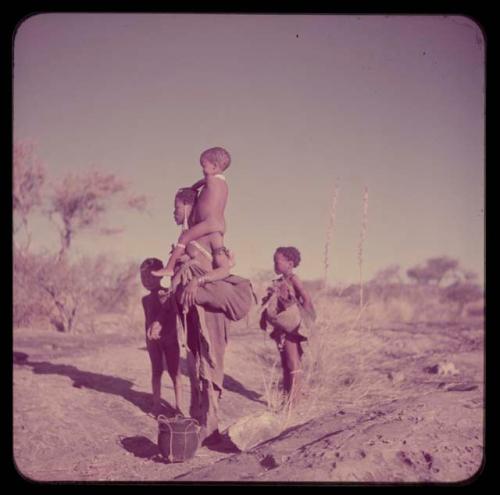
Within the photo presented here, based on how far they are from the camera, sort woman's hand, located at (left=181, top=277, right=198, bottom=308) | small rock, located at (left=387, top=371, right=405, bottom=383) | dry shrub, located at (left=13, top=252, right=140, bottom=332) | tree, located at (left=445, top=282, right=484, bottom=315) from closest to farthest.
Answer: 1. woman's hand, located at (left=181, top=277, right=198, bottom=308)
2. small rock, located at (left=387, top=371, right=405, bottom=383)
3. dry shrub, located at (left=13, top=252, right=140, bottom=332)
4. tree, located at (left=445, top=282, right=484, bottom=315)

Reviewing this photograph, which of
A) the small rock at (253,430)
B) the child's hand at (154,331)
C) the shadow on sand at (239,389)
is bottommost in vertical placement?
the small rock at (253,430)

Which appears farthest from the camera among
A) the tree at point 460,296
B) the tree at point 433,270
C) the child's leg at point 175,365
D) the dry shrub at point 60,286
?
the tree at point 460,296

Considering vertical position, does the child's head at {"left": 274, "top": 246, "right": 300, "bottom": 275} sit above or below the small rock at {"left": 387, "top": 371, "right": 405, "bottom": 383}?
above

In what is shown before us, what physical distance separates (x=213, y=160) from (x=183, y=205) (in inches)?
18.5

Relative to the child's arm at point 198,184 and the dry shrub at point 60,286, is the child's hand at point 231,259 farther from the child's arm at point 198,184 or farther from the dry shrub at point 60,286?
the dry shrub at point 60,286

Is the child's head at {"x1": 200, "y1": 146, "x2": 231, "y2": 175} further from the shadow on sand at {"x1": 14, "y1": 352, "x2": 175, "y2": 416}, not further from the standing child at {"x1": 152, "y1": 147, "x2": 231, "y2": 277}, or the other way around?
the shadow on sand at {"x1": 14, "y1": 352, "x2": 175, "y2": 416}

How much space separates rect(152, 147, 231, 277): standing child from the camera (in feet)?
19.1

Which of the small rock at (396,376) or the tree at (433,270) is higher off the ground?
the tree at (433,270)

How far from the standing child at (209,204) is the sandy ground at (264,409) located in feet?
5.33

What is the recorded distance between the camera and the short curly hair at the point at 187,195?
235 inches

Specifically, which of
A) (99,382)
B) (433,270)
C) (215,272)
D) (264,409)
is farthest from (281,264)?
(433,270)

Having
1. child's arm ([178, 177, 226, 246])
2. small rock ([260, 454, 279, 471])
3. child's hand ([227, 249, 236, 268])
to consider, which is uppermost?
child's arm ([178, 177, 226, 246])

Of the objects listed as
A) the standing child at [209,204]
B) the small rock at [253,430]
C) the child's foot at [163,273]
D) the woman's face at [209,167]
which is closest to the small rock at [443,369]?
the small rock at [253,430]

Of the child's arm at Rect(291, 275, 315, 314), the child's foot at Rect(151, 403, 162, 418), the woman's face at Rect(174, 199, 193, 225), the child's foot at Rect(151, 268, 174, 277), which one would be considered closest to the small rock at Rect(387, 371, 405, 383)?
the child's arm at Rect(291, 275, 315, 314)
